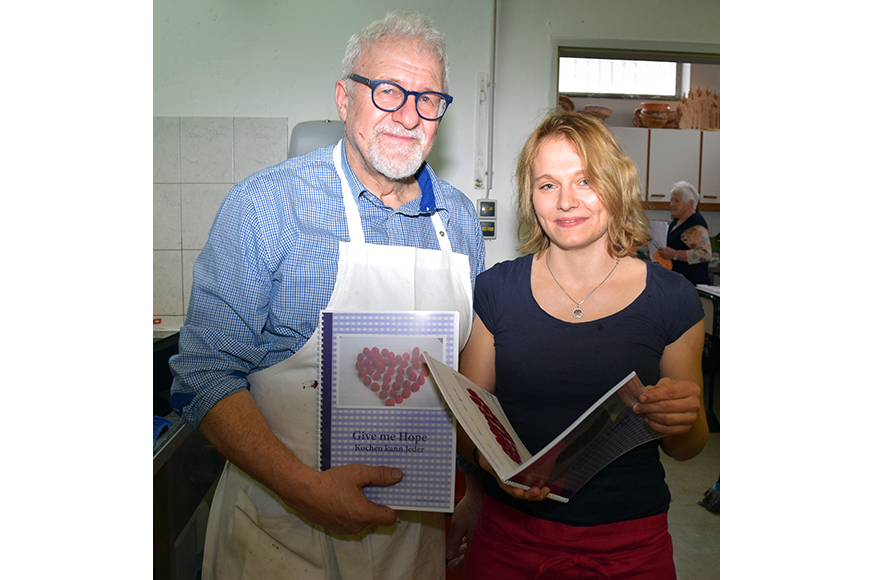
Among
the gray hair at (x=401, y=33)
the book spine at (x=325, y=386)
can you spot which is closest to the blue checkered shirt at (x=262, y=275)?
the book spine at (x=325, y=386)

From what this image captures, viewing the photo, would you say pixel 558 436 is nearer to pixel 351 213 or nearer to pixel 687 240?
pixel 351 213

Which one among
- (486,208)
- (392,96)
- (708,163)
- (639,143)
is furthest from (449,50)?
(708,163)

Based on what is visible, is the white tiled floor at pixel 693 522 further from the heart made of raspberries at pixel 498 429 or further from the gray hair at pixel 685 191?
the gray hair at pixel 685 191

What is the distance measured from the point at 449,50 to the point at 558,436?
1823 mm

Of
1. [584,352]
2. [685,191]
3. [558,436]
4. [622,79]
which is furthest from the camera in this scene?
[622,79]

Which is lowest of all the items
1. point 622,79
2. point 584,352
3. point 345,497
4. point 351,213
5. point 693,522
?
point 693,522

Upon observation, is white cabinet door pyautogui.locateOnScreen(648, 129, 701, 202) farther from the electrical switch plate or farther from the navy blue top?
the navy blue top

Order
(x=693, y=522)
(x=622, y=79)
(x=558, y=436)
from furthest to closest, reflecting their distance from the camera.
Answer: (x=622, y=79)
(x=693, y=522)
(x=558, y=436)

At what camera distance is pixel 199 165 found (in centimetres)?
215

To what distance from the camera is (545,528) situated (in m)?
0.94

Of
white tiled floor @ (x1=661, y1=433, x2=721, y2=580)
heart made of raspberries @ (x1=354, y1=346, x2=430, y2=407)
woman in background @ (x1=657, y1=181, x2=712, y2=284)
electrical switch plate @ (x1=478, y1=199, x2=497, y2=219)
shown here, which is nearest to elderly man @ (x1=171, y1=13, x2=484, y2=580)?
heart made of raspberries @ (x1=354, y1=346, x2=430, y2=407)

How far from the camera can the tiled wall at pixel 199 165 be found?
214 centimetres
